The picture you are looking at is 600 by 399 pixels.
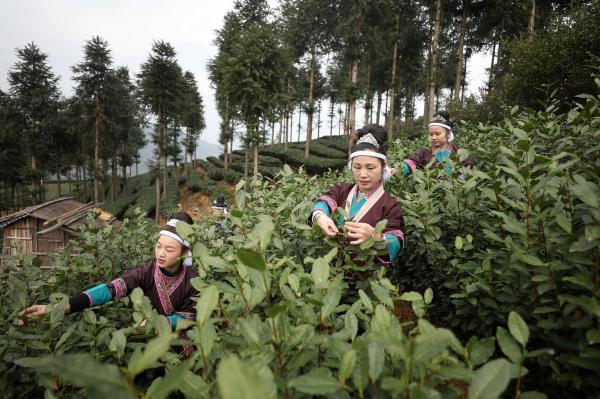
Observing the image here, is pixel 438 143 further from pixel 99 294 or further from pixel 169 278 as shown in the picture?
pixel 99 294

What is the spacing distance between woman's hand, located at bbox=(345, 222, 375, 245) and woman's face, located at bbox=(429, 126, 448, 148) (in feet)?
10.2

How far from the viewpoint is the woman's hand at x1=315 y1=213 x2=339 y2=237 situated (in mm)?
1728

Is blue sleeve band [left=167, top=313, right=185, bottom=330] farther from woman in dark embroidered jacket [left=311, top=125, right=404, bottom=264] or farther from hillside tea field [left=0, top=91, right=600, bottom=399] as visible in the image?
woman in dark embroidered jacket [left=311, top=125, right=404, bottom=264]

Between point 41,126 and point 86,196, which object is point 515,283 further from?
point 86,196

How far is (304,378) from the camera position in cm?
72

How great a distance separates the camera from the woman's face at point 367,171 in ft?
7.68

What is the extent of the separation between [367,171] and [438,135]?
94.9 inches

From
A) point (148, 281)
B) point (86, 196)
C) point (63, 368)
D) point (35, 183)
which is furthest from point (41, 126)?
point (63, 368)

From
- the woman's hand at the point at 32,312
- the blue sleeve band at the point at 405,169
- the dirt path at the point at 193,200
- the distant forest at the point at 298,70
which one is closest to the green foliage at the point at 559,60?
the distant forest at the point at 298,70

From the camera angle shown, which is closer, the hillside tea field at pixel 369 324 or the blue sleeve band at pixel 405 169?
the hillside tea field at pixel 369 324

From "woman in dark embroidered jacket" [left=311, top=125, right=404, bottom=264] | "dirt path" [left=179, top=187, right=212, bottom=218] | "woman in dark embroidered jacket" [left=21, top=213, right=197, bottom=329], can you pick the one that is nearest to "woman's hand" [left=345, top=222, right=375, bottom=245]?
"woman in dark embroidered jacket" [left=311, top=125, right=404, bottom=264]

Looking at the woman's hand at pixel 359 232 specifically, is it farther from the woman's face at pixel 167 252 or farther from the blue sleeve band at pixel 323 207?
the woman's face at pixel 167 252

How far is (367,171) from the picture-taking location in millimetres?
2340

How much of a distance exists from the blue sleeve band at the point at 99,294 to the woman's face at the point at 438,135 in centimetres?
414
